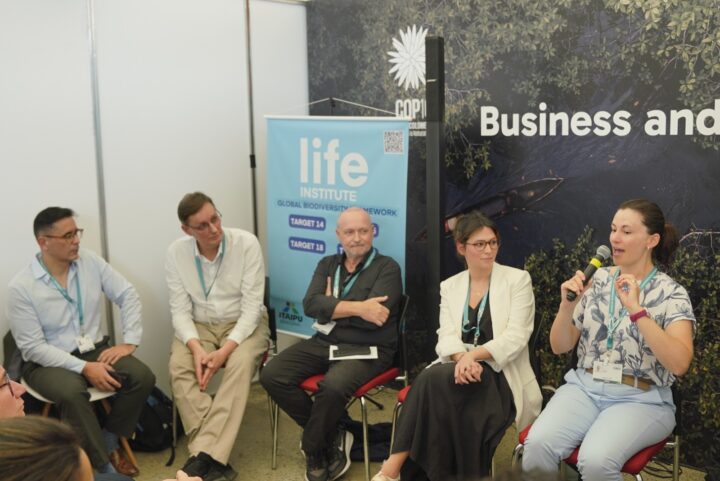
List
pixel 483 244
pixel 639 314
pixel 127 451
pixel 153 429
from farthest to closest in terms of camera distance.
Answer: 1. pixel 153 429
2. pixel 127 451
3. pixel 483 244
4. pixel 639 314

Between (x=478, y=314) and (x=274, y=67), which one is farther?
(x=274, y=67)

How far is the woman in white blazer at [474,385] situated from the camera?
3344mm

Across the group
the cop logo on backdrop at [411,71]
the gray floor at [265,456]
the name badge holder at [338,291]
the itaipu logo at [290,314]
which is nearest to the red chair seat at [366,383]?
the name badge holder at [338,291]

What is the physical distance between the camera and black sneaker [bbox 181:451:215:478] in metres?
3.87

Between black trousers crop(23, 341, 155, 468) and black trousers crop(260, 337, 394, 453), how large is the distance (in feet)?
2.07

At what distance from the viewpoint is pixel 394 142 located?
13.7 feet

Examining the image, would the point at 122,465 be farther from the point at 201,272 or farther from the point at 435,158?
the point at 435,158

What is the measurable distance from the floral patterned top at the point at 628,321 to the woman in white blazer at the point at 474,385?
28 cm

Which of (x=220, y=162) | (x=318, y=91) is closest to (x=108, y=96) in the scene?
(x=220, y=162)

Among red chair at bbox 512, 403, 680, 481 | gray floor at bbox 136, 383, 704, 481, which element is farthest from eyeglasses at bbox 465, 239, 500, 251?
gray floor at bbox 136, 383, 704, 481

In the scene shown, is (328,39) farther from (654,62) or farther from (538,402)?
(538,402)

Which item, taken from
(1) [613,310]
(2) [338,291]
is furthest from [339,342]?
(1) [613,310]

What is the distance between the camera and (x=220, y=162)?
492 cm

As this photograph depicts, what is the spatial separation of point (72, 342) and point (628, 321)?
261 cm
